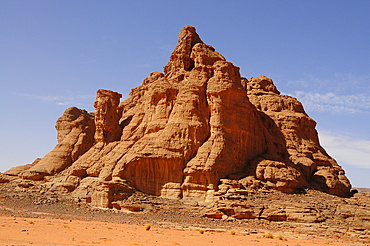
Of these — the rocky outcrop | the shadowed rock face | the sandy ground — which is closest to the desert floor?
the sandy ground

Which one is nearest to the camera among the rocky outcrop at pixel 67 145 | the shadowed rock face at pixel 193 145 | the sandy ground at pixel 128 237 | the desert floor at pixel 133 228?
the sandy ground at pixel 128 237

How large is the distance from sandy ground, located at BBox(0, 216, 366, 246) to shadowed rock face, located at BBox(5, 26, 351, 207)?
13612mm

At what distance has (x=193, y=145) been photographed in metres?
52.8

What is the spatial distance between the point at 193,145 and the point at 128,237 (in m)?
25.0

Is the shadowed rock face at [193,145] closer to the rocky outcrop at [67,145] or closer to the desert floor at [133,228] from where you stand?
the rocky outcrop at [67,145]

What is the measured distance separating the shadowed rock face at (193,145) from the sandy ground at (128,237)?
13612 millimetres

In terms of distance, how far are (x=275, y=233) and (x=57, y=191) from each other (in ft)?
107

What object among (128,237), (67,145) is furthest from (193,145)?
→ (67,145)

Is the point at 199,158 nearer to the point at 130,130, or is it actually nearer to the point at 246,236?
the point at 130,130

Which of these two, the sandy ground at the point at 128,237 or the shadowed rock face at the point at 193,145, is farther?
the shadowed rock face at the point at 193,145

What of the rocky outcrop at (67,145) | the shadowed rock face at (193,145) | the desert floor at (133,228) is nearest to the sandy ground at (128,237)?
the desert floor at (133,228)

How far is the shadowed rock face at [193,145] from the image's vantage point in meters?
50.6

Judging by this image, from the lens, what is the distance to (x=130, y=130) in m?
58.2

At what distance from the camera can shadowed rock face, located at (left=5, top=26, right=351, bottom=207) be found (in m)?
50.6
